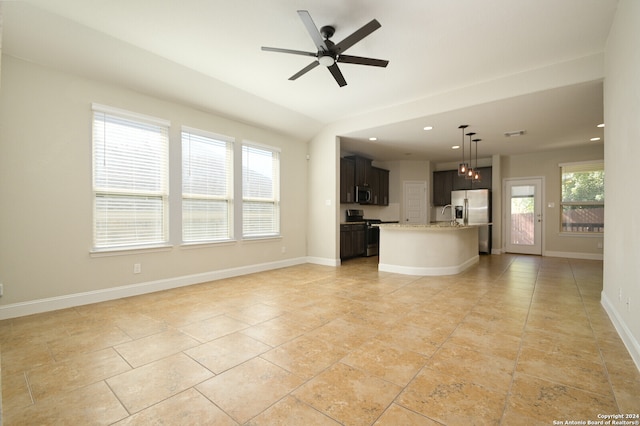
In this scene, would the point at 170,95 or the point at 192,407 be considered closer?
the point at 192,407

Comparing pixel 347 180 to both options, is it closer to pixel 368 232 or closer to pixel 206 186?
pixel 368 232

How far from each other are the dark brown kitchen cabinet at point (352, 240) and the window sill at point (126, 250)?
3.76 meters

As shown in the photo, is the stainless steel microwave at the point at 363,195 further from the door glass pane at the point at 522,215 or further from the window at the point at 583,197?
the window at the point at 583,197

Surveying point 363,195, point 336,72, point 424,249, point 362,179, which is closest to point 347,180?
point 362,179

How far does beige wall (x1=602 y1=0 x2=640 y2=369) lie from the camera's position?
7.86 ft

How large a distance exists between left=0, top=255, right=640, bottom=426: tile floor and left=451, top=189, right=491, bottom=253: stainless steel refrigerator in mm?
4500

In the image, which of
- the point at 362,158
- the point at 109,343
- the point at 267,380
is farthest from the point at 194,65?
the point at 362,158

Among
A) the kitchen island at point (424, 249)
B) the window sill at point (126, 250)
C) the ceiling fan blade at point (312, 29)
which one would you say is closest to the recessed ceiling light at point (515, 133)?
the kitchen island at point (424, 249)

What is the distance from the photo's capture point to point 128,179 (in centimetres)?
412

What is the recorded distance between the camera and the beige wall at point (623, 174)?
2396 mm

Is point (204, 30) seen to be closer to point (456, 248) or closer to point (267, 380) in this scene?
point (267, 380)

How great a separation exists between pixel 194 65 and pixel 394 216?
7.03m

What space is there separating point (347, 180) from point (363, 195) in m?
0.85

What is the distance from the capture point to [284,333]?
2.87m
